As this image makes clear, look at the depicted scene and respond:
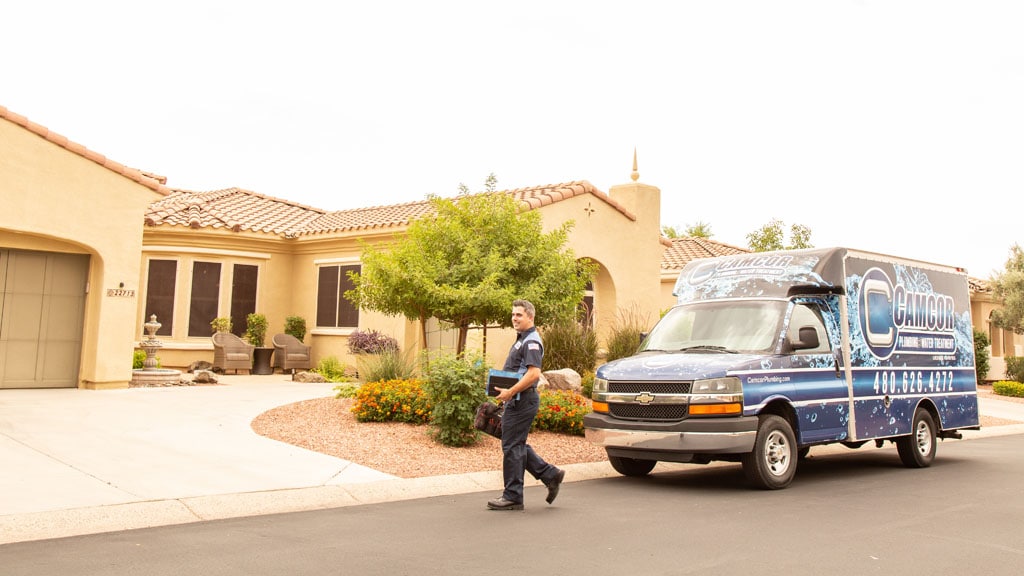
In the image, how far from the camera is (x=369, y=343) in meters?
19.1

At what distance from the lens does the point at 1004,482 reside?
10.2 meters

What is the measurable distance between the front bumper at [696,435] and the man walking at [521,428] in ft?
4.91

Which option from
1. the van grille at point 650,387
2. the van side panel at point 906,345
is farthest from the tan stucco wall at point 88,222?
the van side panel at point 906,345

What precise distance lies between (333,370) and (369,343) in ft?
4.89

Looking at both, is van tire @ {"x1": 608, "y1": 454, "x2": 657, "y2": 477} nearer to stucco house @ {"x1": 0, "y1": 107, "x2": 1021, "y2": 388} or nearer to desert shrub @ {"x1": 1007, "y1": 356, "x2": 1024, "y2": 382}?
stucco house @ {"x1": 0, "y1": 107, "x2": 1021, "y2": 388}

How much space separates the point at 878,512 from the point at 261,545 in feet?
18.2

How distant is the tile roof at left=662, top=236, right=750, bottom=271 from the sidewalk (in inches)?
754

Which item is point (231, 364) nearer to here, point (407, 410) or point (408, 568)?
point (407, 410)

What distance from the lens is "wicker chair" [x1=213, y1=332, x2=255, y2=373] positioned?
20.0 metres

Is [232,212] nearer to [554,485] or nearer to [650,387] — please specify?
[650,387]

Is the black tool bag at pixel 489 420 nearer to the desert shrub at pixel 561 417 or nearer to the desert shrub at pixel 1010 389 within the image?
the desert shrub at pixel 561 417

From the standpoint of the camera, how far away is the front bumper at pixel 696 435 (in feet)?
29.0

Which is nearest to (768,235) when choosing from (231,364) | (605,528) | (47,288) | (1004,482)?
(231,364)

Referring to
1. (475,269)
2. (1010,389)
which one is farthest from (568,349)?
(1010,389)
